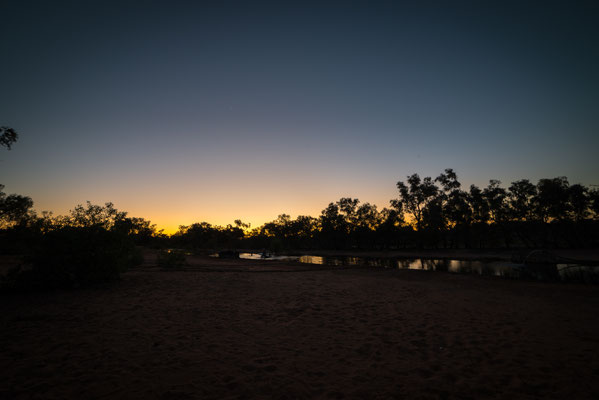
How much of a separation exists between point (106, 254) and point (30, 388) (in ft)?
37.7

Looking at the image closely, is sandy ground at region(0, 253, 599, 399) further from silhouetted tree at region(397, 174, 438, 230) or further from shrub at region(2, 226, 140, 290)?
silhouetted tree at region(397, 174, 438, 230)

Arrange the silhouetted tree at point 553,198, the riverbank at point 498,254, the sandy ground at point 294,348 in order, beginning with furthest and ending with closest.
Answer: the silhouetted tree at point 553,198 → the riverbank at point 498,254 → the sandy ground at point 294,348

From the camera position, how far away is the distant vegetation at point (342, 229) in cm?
1223

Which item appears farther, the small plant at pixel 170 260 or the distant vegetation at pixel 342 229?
the small plant at pixel 170 260

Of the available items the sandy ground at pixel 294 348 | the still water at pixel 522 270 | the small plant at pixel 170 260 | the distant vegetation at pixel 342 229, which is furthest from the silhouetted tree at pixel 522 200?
the small plant at pixel 170 260

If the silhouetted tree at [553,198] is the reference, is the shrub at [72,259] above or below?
below

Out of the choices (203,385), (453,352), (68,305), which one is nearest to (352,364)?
(453,352)

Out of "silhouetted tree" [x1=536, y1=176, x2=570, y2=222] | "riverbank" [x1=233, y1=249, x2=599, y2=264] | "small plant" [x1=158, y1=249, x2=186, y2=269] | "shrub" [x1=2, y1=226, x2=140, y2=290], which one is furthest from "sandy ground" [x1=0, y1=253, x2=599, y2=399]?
"silhouetted tree" [x1=536, y1=176, x2=570, y2=222]

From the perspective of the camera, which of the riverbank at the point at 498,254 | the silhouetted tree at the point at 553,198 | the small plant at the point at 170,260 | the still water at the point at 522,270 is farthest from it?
the silhouetted tree at the point at 553,198

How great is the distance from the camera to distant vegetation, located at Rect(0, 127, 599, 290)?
12234 mm

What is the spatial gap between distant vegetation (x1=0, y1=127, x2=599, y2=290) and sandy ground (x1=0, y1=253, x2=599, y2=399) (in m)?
2.35

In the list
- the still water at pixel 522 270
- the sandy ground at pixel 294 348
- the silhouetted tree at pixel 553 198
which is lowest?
the still water at pixel 522 270

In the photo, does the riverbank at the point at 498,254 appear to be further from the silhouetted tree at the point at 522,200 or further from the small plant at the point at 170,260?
the small plant at the point at 170,260

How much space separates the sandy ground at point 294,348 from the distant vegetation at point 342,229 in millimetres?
2349
